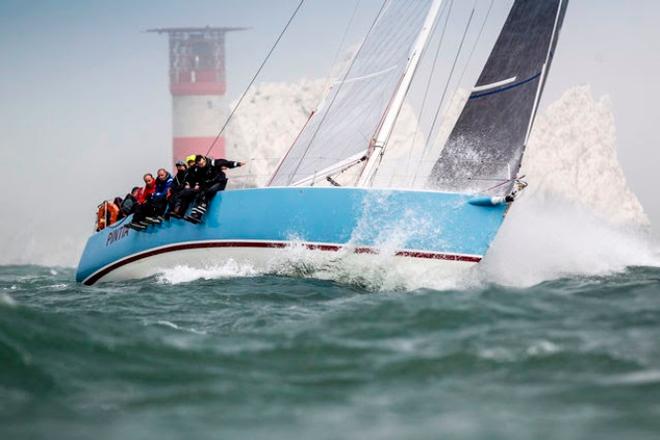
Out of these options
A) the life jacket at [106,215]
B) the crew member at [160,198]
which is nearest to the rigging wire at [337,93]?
the crew member at [160,198]

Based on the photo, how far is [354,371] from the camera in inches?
217

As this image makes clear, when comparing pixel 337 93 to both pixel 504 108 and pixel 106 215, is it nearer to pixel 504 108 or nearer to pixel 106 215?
pixel 504 108

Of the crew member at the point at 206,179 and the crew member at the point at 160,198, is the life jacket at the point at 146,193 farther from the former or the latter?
the crew member at the point at 206,179

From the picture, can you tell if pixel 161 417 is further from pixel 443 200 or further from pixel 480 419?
pixel 443 200

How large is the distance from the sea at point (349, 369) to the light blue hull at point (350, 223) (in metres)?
1.52

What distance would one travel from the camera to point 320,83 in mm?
60438

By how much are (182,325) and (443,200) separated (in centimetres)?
348

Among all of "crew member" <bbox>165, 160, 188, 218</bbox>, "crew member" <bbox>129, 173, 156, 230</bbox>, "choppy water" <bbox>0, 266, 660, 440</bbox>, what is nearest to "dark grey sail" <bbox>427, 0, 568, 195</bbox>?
"choppy water" <bbox>0, 266, 660, 440</bbox>

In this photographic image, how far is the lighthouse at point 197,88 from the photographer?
59.4 m

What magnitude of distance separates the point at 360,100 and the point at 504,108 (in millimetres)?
1757

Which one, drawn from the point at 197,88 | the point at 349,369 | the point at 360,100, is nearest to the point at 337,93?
the point at 360,100

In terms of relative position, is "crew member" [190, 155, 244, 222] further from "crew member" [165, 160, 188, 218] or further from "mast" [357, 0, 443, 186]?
"mast" [357, 0, 443, 186]

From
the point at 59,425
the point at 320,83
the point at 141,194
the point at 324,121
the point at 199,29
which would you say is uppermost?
the point at 199,29

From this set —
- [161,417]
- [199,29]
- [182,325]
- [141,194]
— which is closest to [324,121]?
[141,194]
